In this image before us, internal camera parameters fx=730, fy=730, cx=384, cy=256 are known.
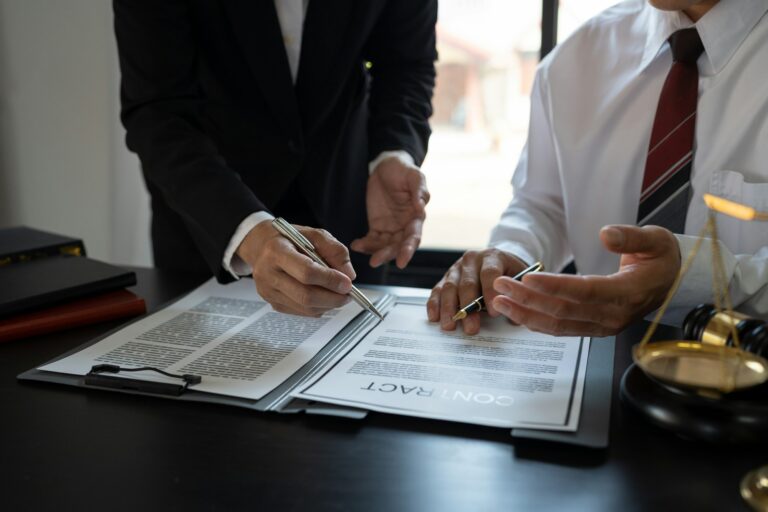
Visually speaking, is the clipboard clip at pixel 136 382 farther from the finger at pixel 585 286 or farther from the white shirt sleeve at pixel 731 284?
the white shirt sleeve at pixel 731 284

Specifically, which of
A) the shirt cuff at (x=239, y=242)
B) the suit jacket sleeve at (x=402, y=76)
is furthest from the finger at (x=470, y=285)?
the suit jacket sleeve at (x=402, y=76)

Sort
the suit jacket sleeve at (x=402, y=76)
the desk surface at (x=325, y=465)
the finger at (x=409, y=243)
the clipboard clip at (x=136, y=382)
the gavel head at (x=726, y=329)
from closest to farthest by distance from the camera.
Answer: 1. the desk surface at (x=325, y=465)
2. the gavel head at (x=726, y=329)
3. the clipboard clip at (x=136, y=382)
4. the finger at (x=409, y=243)
5. the suit jacket sleeve at (x=402, y=76)

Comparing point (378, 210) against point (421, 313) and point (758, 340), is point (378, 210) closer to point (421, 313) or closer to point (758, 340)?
point (421, 313)

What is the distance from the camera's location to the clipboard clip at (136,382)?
98 centimetres

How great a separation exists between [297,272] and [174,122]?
21.6 inches

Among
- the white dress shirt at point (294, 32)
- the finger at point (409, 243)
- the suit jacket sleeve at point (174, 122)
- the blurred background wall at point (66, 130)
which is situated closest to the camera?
the suit jacket sleeve at point (174, 122)

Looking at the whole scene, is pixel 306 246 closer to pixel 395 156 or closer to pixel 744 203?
pixel 395 156

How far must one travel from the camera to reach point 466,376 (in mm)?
984

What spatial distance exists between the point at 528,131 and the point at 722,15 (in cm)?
48

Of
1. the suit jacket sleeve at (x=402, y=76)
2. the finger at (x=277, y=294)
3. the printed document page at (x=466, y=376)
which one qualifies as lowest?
the printed document page at (x=466, y=376)

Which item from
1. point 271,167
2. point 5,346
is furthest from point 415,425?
point 271,167

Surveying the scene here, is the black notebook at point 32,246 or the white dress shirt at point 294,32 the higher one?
the white dress shirt at point 294,32

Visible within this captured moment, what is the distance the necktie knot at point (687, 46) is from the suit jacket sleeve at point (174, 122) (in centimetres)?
87

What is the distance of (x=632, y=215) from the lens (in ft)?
5.28
